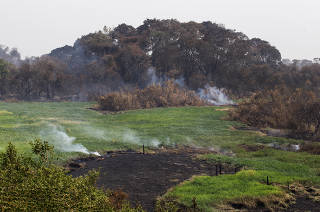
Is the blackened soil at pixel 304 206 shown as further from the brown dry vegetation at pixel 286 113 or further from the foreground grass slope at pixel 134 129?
the brown dry vegetation at pixel 286 113

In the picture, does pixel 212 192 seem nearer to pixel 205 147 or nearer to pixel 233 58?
pixel 205 147

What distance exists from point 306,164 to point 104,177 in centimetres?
1098

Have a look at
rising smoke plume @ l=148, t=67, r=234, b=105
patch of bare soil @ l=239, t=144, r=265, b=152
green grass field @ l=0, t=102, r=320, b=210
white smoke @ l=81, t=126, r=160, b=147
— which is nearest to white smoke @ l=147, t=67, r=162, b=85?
rising smoke plume @ l=148, t=67, r=234, b=105

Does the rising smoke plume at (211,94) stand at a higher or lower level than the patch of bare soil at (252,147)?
higher

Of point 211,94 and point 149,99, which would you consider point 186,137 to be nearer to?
point 149,99

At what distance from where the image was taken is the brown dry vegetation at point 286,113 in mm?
27844

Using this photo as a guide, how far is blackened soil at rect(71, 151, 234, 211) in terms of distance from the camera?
14.8 m

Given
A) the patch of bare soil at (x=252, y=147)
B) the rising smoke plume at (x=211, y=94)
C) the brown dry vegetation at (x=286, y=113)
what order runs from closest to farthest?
the patch of bare soil at (x=252, y=147) < the brown dry vegetation at (x=286, y=113) < the rising smoke plume at (x=211, y=94)

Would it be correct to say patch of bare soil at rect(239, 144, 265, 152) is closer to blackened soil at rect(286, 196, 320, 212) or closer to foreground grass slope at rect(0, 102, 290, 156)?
foreground grass slope at rect(0, 102, 290, 156)

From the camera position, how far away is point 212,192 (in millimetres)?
14188

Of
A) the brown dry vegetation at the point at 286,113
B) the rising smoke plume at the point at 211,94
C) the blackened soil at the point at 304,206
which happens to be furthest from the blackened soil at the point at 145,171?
the rising smoke plume at the point at 211,94

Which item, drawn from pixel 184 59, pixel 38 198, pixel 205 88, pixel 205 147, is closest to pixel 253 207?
pixel 38 198

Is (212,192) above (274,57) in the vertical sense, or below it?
below

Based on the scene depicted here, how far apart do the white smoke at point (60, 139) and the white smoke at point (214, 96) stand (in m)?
27.4
